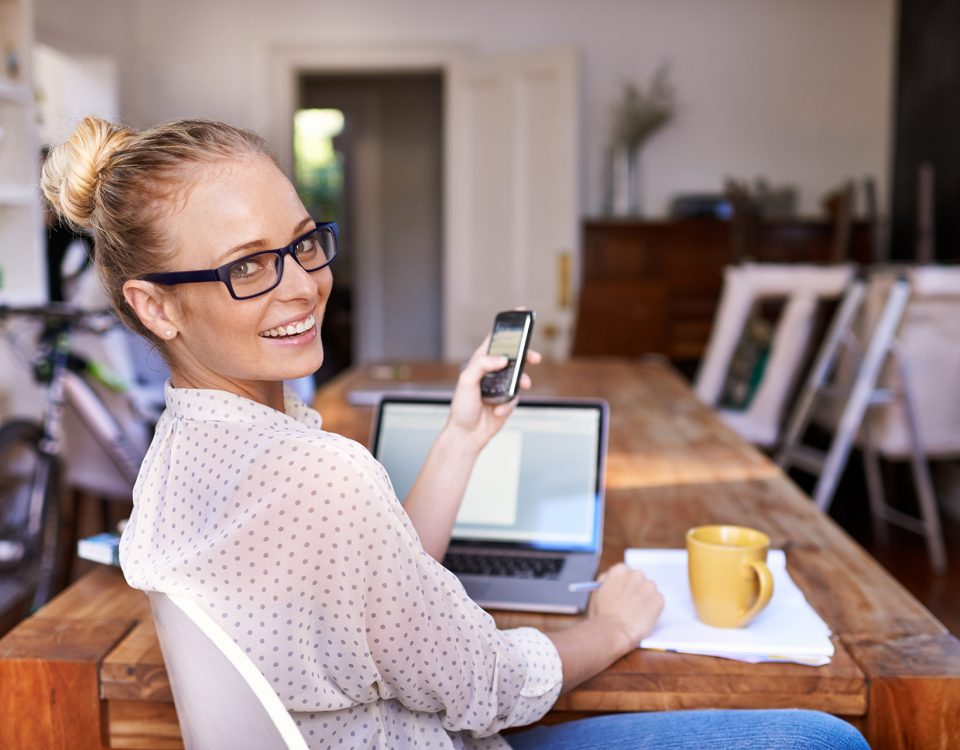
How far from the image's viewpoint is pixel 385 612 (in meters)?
0.74

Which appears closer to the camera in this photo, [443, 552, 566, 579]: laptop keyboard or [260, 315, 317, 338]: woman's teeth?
[260, 315, 317, 338]: woman's teeth

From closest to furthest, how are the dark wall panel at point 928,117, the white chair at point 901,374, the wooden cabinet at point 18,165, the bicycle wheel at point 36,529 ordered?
the bicycle wheel at point 36,529 → the white chair at point 901,374 → the wooden cabinet at point 18,165 → the dark wall panel at point 928,117

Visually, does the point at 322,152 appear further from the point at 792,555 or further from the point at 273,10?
the point at 792,555

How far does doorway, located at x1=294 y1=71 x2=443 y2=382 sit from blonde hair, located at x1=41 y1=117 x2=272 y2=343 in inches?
290

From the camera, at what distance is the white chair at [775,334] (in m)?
3.68

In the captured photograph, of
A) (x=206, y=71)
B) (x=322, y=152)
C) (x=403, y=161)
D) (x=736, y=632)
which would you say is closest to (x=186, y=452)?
(x=736, y=632)

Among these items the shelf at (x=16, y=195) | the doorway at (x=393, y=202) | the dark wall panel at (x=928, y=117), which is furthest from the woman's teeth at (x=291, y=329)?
the doorway at (x=393, y=202)

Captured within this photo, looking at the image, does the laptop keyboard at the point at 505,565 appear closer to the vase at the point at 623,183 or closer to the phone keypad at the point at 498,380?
the phone keypad at the point at 498,380

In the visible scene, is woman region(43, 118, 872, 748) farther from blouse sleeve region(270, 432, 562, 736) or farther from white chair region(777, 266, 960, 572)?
white chair region(777, 266, 960, 572)

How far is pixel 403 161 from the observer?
27.4 ft

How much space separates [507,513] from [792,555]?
1.22 feet

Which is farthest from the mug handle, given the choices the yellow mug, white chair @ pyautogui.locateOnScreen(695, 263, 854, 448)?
white chair @ pyautogui.locateOnScreen(695, 263, 854, 448)

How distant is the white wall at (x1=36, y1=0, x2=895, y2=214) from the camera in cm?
581

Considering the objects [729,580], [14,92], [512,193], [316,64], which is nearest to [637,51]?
[512,193]
